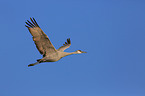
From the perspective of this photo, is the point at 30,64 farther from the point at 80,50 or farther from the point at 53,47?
the point at 80,50

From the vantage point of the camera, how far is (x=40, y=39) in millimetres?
12203

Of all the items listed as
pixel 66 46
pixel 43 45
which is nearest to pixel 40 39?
pixel 43 45

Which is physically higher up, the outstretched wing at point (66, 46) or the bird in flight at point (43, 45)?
the outstretched wing at point (66, 46)

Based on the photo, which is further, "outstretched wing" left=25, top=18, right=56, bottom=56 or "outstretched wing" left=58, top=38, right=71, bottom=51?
"outstretched wing" left=58, top=38, right=71, bottom=51

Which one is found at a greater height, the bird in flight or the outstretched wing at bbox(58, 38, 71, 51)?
the outstretched wing at bbox(58, 38, 71, 51)

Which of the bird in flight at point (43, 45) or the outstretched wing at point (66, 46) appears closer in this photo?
the bird in flight at point (43, 45)

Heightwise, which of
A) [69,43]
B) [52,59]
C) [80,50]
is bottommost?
[52,59]

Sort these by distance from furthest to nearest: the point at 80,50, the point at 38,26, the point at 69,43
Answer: the point at 69,43, the point at 80,50, the point at 38,26

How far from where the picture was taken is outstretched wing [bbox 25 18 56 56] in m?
12.0

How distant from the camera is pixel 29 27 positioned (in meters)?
12.1

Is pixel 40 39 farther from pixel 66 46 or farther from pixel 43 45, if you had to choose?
pixel 66 46

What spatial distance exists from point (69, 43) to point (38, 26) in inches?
170

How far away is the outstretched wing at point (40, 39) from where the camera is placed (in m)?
12.0

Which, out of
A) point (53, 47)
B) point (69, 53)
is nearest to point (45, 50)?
point (53, 47)
